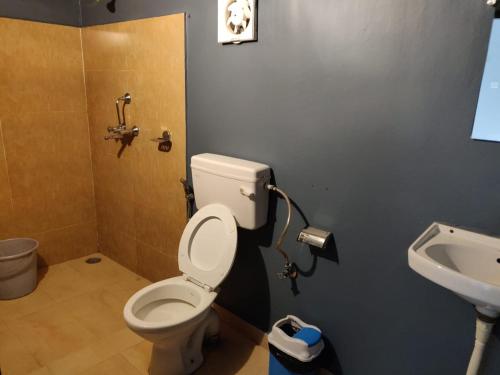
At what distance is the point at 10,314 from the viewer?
7.16 ft

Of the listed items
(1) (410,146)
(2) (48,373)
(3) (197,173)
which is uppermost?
(1) (410,146)

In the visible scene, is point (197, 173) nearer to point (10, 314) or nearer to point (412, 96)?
point (412, 96)

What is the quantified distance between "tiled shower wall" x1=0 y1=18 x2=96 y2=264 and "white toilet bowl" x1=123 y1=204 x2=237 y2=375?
4.47 ft

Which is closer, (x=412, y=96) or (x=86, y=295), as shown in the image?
(x=412, y=96)

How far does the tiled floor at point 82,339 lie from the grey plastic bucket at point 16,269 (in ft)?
0.20

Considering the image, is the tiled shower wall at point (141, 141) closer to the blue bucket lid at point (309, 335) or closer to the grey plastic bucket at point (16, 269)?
the grey plastic bucket at point (16, 269)

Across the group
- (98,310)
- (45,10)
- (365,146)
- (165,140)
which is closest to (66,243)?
(98,310)

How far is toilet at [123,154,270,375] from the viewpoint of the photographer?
65.7 inches

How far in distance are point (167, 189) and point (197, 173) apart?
0.48 metres

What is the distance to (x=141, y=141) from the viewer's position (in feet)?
7.72

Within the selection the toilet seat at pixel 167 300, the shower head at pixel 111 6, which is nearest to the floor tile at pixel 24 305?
the toilet seat at pixel 167 300

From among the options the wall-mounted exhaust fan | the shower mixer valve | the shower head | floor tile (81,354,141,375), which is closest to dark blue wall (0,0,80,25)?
the shower head

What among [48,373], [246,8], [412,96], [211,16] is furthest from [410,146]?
[48,373]

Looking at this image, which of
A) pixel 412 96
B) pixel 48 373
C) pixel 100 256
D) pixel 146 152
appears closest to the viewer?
pixel 412 96
